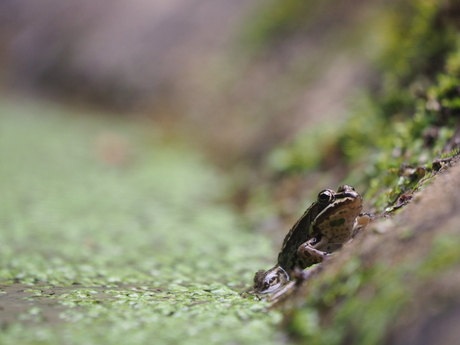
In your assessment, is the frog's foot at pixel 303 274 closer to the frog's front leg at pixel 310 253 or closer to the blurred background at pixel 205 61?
the frog's front leg at pixel 310 253

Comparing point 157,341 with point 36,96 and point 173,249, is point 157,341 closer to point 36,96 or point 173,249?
point 173,249

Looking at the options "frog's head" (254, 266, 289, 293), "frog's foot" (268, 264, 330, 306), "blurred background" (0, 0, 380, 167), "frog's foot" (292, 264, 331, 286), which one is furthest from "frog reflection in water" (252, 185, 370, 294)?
"blurred background" (0, 0, 380, 167)

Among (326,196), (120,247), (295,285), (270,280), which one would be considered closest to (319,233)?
(326,196)

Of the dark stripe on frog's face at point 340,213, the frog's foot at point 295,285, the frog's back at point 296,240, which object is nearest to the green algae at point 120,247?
the frog's foot at point 295,285

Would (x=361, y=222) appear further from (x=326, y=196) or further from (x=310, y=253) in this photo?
(x=310, y=253)

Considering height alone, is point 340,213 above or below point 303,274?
above

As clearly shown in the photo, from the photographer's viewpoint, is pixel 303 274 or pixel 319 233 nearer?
pixel 303 274

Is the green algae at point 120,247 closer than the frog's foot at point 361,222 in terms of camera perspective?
Yes
